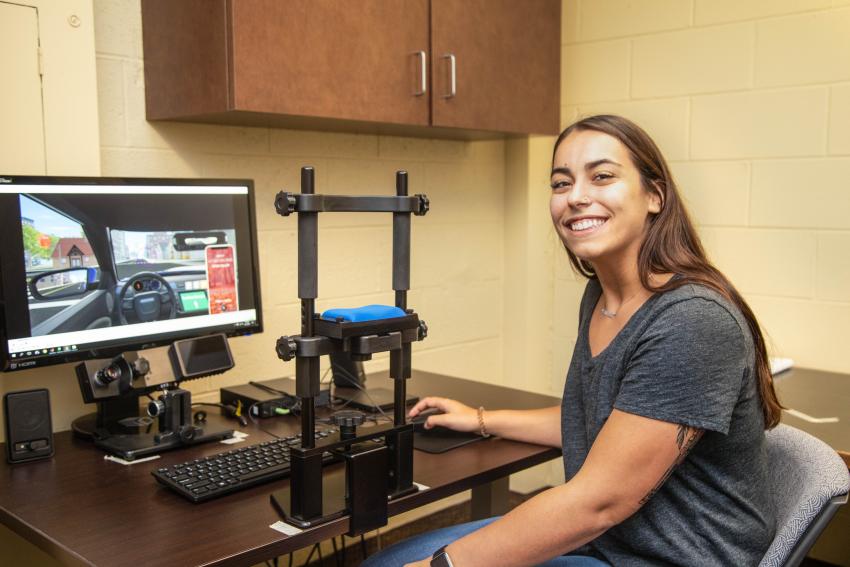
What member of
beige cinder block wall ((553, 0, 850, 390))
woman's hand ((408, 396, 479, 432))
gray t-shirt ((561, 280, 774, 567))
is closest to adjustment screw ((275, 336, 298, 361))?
gray t-shirt ((561, 280, 774, 567))

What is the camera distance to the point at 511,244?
125 inches

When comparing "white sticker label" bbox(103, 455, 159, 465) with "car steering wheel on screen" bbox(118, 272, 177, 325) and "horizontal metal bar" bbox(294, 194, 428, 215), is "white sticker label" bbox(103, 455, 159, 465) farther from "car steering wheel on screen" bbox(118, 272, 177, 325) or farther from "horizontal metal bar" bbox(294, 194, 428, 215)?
"horizontal metal bar" bbox(294, 194, 428, 215)

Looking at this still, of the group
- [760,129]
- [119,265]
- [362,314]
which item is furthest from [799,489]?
[760,129]

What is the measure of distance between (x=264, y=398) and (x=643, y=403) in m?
1.02

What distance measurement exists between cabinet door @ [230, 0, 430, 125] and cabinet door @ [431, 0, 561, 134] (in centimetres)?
9

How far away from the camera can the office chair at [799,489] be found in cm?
120

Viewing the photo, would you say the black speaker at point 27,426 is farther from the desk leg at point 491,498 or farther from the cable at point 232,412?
the desk leg at point 491,498

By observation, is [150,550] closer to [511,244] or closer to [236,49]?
[236,49]

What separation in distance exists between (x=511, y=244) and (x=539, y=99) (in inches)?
26.1

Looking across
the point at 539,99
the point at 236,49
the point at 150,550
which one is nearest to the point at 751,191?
the point at 539,99

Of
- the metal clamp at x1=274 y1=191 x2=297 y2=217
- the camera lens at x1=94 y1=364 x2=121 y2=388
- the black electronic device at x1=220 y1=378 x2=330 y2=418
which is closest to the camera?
the metal clamp at x1=274 y1=191 x2=297 y2=217

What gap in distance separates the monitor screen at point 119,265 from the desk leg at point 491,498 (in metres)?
0.69

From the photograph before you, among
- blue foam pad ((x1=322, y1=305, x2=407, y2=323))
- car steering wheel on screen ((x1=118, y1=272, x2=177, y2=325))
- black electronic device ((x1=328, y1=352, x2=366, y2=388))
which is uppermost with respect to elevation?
blue foam pad ((x1=322, y1=305, x2=407, y2=323))

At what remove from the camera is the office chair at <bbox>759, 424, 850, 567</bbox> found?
1.20 metres
